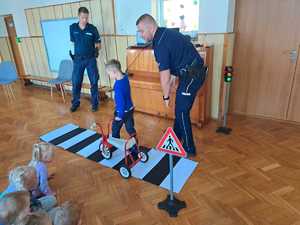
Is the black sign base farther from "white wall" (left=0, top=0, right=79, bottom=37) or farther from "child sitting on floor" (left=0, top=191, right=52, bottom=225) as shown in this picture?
"white wall" (left=0, top=0, right=79, bottom=37)

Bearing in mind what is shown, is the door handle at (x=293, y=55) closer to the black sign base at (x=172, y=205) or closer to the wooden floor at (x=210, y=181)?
the wooden floor at (x=210, y=181)

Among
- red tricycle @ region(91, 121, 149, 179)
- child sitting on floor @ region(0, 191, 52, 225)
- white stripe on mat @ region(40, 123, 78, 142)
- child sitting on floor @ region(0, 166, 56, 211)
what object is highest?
child sitting on floor @ region(0, 191, 52, 225)

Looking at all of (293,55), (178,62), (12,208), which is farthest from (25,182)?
(293,55)

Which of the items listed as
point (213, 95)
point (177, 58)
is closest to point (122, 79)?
Answer: point (177, 58)

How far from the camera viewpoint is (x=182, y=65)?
2240 mm

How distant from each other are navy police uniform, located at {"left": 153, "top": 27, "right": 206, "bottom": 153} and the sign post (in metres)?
0.78

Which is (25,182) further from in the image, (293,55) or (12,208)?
(293,55)

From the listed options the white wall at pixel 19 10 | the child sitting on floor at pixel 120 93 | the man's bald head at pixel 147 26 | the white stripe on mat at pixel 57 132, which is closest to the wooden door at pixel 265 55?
the man's bald head at pixel 147 26

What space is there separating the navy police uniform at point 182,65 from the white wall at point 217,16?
102 centimetres

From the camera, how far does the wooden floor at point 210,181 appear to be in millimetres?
1752

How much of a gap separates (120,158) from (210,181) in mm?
1010

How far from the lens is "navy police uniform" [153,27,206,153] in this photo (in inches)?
83.0

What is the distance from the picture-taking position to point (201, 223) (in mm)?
1674

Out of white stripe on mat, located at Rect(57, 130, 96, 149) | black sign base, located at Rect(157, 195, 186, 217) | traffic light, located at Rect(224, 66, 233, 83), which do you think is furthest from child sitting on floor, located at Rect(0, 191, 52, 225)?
traffic light, located at Rect(224, 66, 233, 83)
